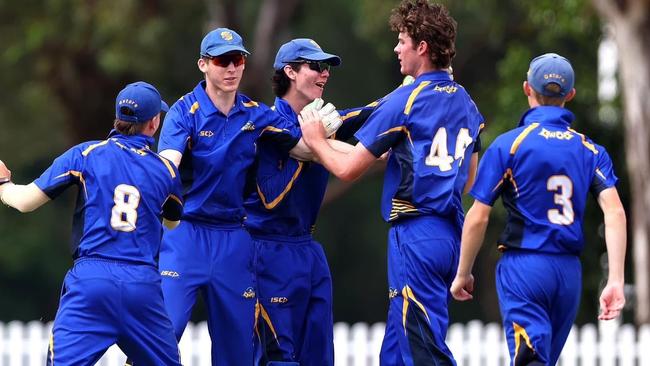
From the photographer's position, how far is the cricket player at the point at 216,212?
898 centimetres

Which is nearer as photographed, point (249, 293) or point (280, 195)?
point (249, 293)

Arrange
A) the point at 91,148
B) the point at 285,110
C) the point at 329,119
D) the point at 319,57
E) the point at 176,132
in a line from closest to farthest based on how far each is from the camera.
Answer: the point at 91,148 → the point at 176,132 → the point at 329,119 → the point at 319,57 → the point at 285,110

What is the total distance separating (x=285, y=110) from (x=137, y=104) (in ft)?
4.28

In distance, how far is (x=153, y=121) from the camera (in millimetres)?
8586

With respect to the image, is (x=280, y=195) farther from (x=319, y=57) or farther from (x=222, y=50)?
(x=222, y=50)

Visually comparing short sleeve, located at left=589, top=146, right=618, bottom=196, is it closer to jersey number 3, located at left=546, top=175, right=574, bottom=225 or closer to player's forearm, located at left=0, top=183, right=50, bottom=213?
jersey number 3, located at left=546, top=175, right=574, bottom=225

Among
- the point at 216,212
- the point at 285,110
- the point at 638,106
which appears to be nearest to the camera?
the point at 216,212

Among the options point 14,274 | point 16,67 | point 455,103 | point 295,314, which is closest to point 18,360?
point 295,314

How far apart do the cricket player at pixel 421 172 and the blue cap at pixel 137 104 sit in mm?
1183

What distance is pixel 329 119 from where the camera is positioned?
9.21 metres

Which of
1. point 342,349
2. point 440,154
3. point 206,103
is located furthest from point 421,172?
point 342,349

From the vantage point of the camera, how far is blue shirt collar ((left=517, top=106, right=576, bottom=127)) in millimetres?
8492

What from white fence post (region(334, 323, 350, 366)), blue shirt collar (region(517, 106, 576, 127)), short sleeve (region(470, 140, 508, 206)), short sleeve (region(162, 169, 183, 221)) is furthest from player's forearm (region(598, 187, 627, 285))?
white fence post (region(334, 323, 350, 366))

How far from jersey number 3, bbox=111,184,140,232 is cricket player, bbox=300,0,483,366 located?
131cm
